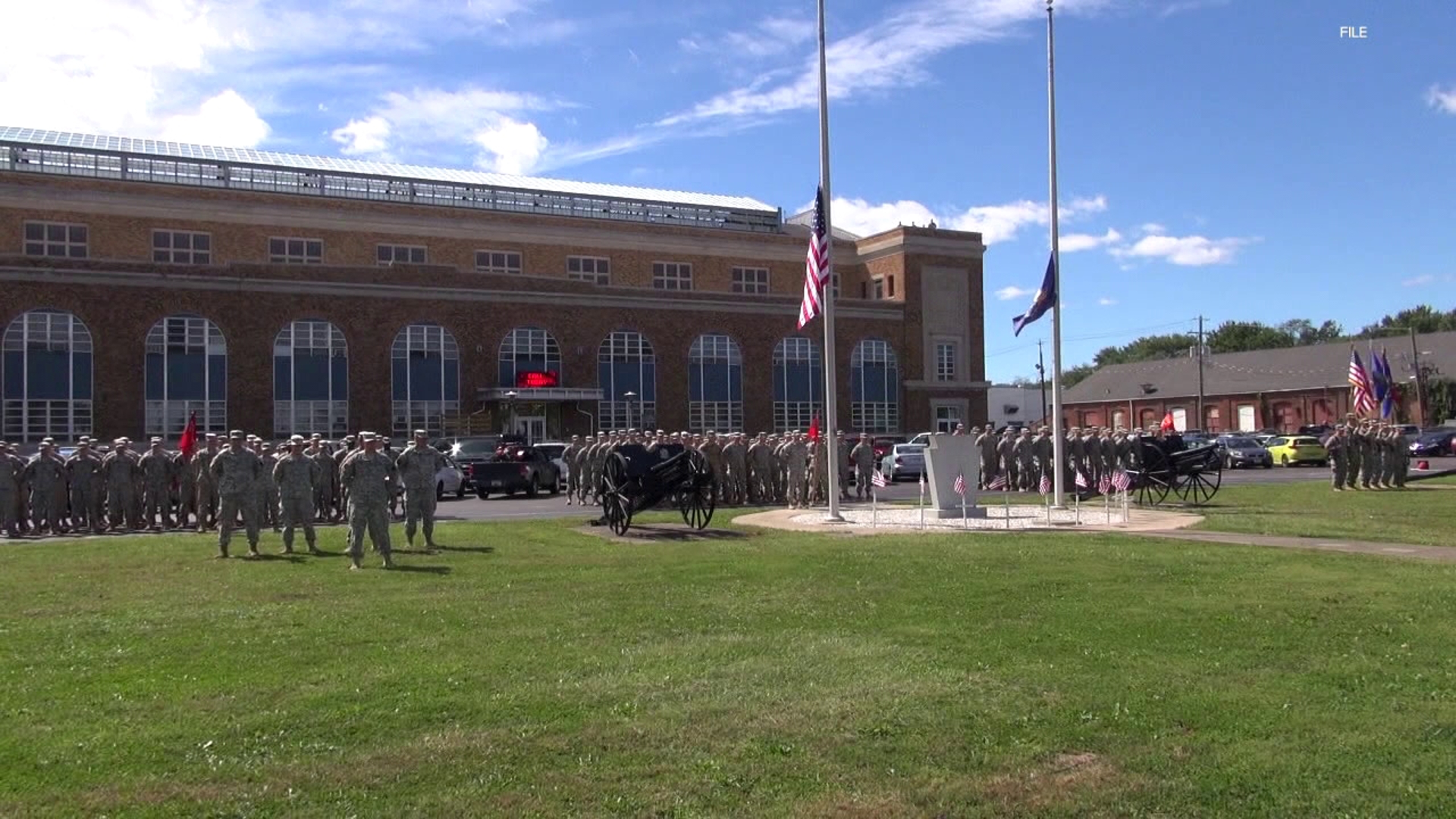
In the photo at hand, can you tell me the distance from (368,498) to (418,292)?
121 ft

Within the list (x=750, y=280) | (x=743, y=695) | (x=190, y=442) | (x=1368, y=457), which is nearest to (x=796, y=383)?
(x=750, y=280)

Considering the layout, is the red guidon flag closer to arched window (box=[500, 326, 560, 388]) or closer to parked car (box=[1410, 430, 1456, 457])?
arched window (box=[500, 326, 560, 388])

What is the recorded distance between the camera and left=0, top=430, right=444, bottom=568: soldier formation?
18547 mm

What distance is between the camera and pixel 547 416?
179ft

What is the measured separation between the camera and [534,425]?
54.1 meters

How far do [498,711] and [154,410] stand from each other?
4450 cm

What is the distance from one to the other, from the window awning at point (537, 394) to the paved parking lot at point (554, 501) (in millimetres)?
14371

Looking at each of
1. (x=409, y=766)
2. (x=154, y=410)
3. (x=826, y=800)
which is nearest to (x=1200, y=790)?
(x=826, y=800)

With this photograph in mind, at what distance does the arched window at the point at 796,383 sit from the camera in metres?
60.4

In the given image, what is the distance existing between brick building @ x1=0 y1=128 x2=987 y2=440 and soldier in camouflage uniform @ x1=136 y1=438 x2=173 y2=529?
25222mm

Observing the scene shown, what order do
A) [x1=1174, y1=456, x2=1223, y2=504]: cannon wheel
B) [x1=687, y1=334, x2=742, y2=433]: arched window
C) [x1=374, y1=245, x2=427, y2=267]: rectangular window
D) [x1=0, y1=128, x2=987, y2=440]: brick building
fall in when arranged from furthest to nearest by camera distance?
[x1=374, y1=245, x2=427, y2=267]: rectangular window → [x1=687, y1=334, x2=742, y2=433]: arched window → [x1=0, y1=128, x2=987, y2=440]: brick building → [x1=1174, y1=456, x2=1223, y2=504]: cannon wheel

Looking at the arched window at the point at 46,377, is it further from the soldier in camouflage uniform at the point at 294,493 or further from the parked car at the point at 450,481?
the soldier in camouflage uniform at the point at 294,493

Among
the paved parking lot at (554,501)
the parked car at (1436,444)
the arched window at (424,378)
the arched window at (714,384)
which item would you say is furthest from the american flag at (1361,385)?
the arched window at (424,378)

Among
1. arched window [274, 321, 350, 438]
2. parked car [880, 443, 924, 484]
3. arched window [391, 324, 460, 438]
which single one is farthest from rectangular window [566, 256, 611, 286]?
parked car [880, 443, 924, 484]
